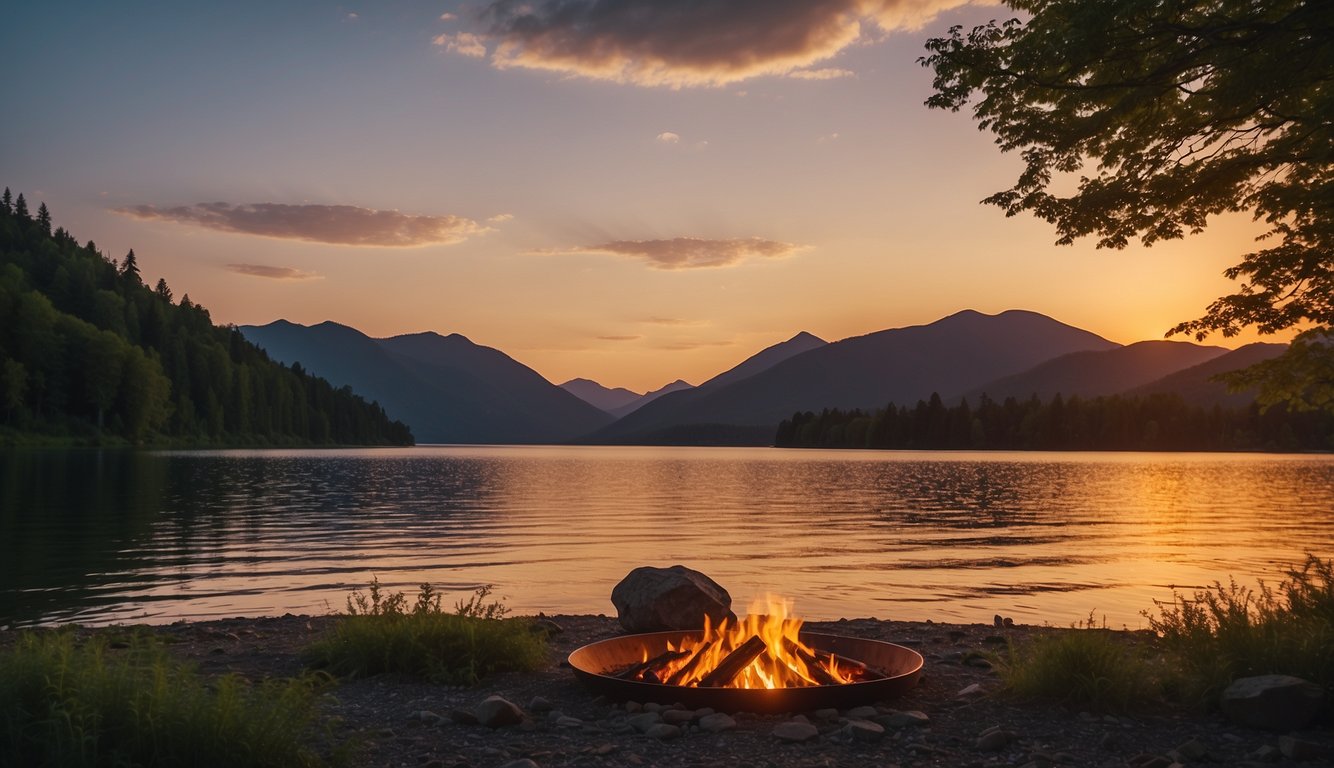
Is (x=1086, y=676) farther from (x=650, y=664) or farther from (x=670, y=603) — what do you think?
(x=670, y=603)

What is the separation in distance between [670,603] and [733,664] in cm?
348

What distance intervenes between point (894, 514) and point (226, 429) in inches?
5725

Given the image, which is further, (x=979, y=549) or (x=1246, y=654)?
(x=979, y=549)

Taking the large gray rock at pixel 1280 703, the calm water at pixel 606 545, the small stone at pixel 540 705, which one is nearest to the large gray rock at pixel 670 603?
the small stone at pixel 540 705

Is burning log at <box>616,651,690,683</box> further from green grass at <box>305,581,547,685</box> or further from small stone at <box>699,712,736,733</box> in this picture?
green grass at <box>305,581,547,685</box>

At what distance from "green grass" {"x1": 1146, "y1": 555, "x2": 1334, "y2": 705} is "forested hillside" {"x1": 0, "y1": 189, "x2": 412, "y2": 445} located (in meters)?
123

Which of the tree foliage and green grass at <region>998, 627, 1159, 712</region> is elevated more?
the tree foliage

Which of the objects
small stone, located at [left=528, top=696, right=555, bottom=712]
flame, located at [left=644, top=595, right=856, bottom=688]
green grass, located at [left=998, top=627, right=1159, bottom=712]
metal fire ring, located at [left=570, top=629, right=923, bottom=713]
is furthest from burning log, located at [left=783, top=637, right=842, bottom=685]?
small stone, located at [left=528, top=696, right=555, bottom=712]

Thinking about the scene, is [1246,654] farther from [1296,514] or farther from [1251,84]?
[1296,514]

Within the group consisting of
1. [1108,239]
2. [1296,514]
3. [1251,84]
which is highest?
[1251,84]

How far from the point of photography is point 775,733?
9.81 metres

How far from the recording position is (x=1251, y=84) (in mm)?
11297

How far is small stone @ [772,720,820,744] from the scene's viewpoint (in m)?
9.70

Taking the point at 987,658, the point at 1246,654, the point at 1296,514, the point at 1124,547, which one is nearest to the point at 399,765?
the point at 987,658
